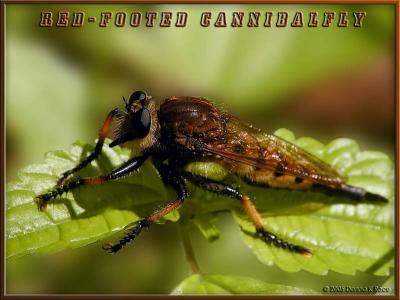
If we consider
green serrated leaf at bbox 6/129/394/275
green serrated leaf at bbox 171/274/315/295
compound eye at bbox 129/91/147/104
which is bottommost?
green serrated leaf at bbox 171/274/315/295

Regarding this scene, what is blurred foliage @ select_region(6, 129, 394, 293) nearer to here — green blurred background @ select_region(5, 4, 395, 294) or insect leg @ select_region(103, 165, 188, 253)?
insect leg @ select_region(103, 165, 188, 253)

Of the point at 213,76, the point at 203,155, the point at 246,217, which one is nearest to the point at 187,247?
the point at 246,217

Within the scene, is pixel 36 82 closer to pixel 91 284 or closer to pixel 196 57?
pixel 196 57

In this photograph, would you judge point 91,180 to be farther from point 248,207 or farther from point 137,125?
point 248,207

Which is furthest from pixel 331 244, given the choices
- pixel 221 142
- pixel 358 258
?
pixel 221 142

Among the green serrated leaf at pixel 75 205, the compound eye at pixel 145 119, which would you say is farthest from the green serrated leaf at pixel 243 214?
the compound eye at pixel 145 119

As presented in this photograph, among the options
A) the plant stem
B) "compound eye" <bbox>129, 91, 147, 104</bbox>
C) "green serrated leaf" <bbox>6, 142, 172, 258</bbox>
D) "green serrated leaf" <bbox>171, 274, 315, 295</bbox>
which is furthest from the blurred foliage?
"compound eye" <bbox>129, 91, 147, 104</bbox>
